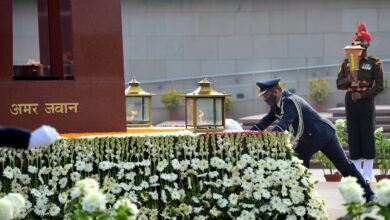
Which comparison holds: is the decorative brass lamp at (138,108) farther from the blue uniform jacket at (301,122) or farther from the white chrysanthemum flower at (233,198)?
the white chrysanthemum flower at (233,198)

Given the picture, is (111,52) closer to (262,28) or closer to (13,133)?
(13,133)

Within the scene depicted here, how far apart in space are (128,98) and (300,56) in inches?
583

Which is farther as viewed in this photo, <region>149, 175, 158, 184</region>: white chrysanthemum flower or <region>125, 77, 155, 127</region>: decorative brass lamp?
<region>125, 77, 155, 127</region>: decorative brass lamp

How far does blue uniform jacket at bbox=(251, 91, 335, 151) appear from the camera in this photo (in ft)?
31.7

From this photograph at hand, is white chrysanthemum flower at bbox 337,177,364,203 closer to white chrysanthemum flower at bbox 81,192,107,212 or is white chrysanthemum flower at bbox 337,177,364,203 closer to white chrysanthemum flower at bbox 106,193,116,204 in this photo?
white chrysanthemum flower at bbox 81,192,107,212

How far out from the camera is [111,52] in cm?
868

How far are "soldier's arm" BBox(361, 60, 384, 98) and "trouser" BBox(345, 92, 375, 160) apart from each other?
0.13 m

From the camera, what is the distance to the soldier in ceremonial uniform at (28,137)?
5.46 meters

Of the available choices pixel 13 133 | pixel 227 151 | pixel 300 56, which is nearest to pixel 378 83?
pixel 227 151

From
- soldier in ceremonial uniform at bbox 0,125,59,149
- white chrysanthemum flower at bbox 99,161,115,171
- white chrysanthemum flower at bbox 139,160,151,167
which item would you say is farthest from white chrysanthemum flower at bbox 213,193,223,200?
soldier in ceremonial uniform at bbox 0,125,59,149

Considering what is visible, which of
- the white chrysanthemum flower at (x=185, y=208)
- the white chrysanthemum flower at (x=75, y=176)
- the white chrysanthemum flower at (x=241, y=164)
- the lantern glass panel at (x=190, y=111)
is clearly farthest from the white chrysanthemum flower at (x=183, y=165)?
the lantern glass panel at (x=190, y=111)

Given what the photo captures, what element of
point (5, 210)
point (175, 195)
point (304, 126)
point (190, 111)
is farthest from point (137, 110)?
point (5, 210)

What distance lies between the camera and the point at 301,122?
987 cm

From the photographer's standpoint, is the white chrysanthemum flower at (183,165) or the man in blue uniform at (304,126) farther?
the man in blue uniform at (304,126)
